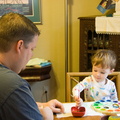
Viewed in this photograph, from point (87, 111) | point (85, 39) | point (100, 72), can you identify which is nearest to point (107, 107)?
point (87, 111)

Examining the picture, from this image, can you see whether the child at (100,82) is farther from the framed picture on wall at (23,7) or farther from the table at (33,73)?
the framed picture on wall at (23,7)

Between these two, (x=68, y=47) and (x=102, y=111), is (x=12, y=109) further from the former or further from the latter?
(x=68, y=47)

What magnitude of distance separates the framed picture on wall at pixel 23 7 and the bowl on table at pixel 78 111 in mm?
1853

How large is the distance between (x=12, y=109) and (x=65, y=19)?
231 cm

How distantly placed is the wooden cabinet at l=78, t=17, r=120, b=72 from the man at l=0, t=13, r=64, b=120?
1.79 m

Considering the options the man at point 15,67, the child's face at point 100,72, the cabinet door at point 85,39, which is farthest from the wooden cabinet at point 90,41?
the man at point 15,67

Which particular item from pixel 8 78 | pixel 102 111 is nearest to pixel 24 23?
pixel 8 78

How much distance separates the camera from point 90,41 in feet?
8.70

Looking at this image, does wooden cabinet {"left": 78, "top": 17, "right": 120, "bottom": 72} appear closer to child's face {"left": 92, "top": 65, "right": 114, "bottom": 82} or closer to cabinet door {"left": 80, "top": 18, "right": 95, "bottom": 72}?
cabinet door {"left": 80, "top": 18, "right": 95, "bottom": 72}

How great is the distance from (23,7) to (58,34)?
61 centimetres

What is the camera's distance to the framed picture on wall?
9.15 ft

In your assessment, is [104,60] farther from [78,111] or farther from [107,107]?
[78,111]

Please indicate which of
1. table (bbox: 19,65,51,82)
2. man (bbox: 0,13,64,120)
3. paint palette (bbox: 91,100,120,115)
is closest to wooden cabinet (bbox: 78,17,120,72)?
table (bbox: 19,65,51,82)

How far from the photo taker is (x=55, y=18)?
293 cm
